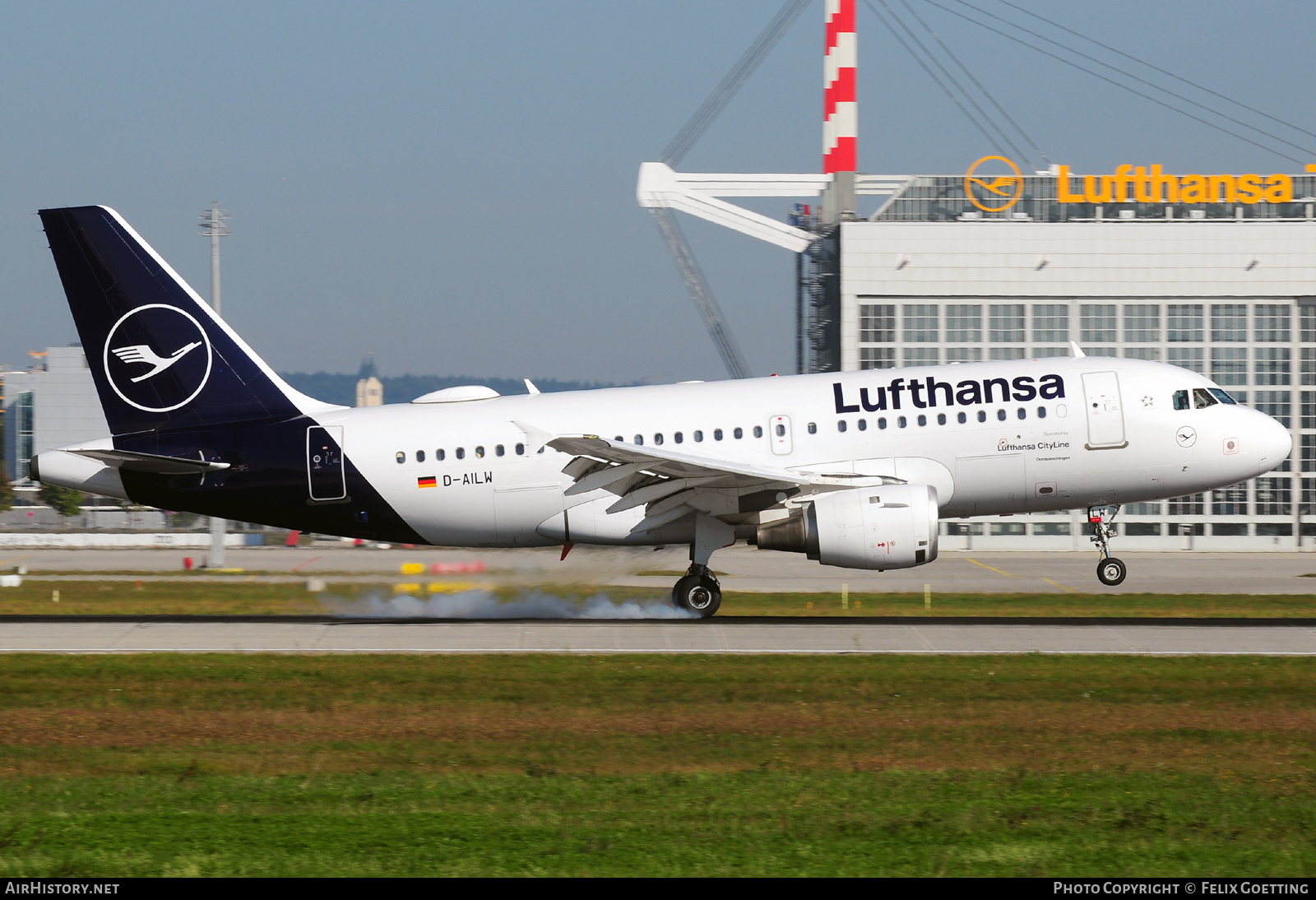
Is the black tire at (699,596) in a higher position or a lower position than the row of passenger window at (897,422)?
lower

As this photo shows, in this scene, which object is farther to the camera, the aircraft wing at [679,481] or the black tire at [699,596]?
the black tire at [699,596]

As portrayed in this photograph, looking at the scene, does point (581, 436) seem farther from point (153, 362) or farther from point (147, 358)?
point (147, 358)

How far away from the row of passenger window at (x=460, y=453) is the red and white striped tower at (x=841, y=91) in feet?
161

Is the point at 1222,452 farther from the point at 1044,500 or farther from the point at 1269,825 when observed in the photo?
the point at 1269,825

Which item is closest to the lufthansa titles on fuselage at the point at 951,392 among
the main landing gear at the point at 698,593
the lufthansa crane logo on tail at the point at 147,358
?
the main landing gear at the point at 698,593

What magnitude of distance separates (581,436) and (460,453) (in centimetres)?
269

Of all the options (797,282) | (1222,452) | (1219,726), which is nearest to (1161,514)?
(797,282)

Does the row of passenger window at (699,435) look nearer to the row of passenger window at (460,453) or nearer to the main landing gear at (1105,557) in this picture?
the row of passenger window at (460,453)

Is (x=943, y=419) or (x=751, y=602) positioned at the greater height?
(x=943, y=419)

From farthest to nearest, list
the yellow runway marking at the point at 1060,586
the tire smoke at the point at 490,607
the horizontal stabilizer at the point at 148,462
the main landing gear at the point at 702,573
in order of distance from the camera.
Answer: the yellow runway marking at the point at 1060,586 < the tire smoke at the point at 490,607 < the main landing gear at the point at 702,573 < the horizontal stabilizer at the point at 148,462

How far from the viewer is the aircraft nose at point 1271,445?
87.8ft

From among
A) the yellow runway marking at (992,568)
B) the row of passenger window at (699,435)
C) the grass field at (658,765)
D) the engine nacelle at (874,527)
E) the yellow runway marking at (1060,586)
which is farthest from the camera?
the yellow runway marking at (992,568)

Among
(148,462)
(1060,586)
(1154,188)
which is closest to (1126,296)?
(1154,188)

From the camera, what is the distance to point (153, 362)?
2673cm
